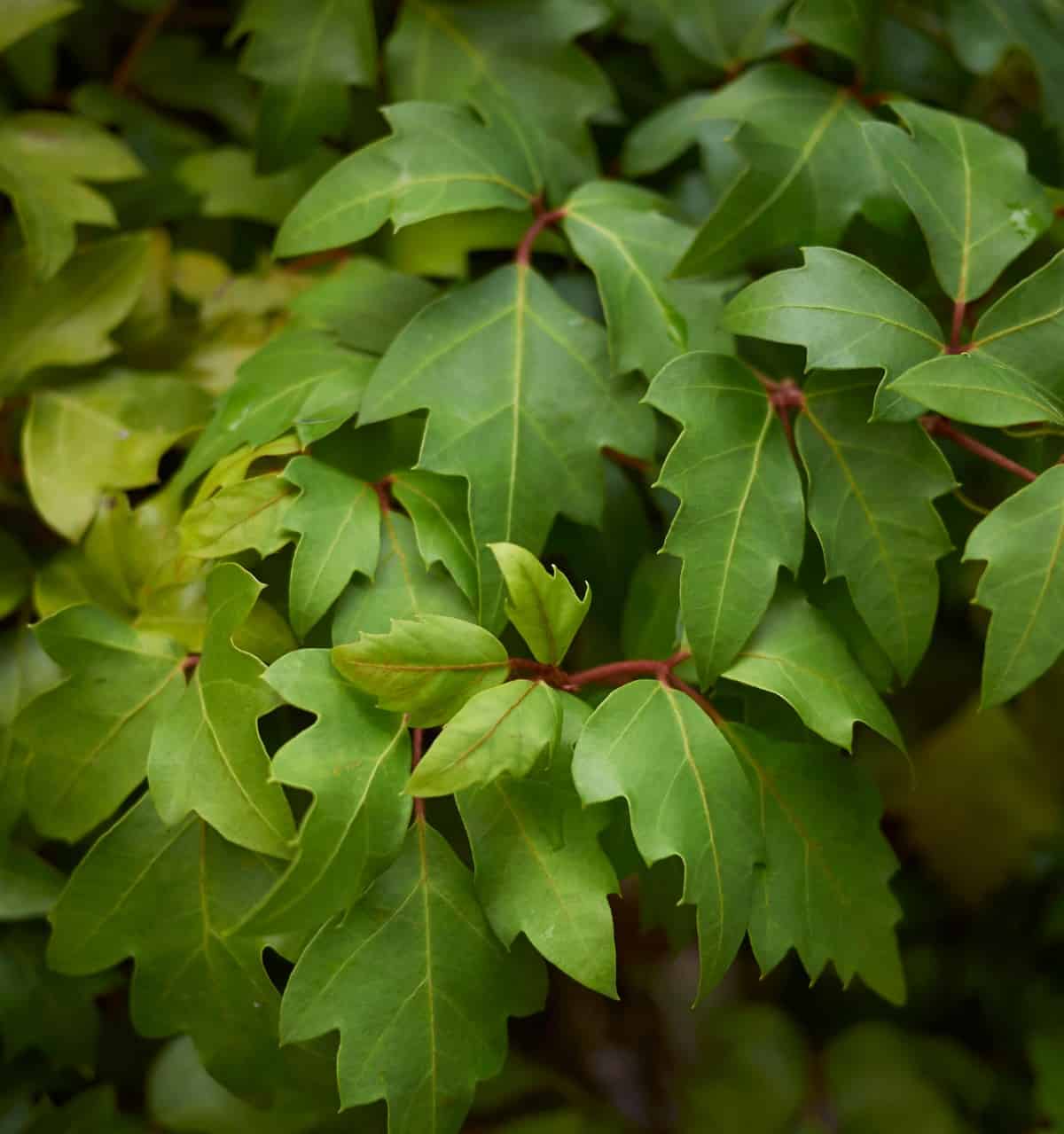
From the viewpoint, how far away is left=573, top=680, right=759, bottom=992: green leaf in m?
0.66

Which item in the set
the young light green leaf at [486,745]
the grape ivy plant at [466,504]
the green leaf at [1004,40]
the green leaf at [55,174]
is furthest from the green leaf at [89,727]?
the green leaf at [1004,40]

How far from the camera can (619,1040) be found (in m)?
1.44

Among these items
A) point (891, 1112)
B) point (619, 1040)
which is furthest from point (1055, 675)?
point (619, 1040)

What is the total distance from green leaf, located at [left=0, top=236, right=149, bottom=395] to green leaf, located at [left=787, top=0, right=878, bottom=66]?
24.6 inches

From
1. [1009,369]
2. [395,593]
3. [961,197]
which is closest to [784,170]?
[961,197]

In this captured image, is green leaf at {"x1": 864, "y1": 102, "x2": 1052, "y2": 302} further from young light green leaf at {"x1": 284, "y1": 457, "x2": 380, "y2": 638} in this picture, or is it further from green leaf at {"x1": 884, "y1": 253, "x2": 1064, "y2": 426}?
young light green leaf at {"x1": 284, "y1": 457, "x2": 380, "y2": 638}

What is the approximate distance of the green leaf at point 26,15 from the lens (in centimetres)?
96

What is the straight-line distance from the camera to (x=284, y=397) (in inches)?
32.3

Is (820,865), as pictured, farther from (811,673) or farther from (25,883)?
(25,883)

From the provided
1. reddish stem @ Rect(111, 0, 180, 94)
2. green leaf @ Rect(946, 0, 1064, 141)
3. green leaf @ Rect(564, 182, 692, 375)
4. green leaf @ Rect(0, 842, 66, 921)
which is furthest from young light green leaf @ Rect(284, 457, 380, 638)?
green leaf @ Rect(946, 0, 1064, 141)

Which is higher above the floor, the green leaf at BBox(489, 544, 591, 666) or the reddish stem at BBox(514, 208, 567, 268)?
the reddish stem at BBox(514, 208, 567, 268)

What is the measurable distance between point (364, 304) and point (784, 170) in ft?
1.21

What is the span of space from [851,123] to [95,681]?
0.77m

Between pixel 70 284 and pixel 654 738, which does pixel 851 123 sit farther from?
pixel 70 284
